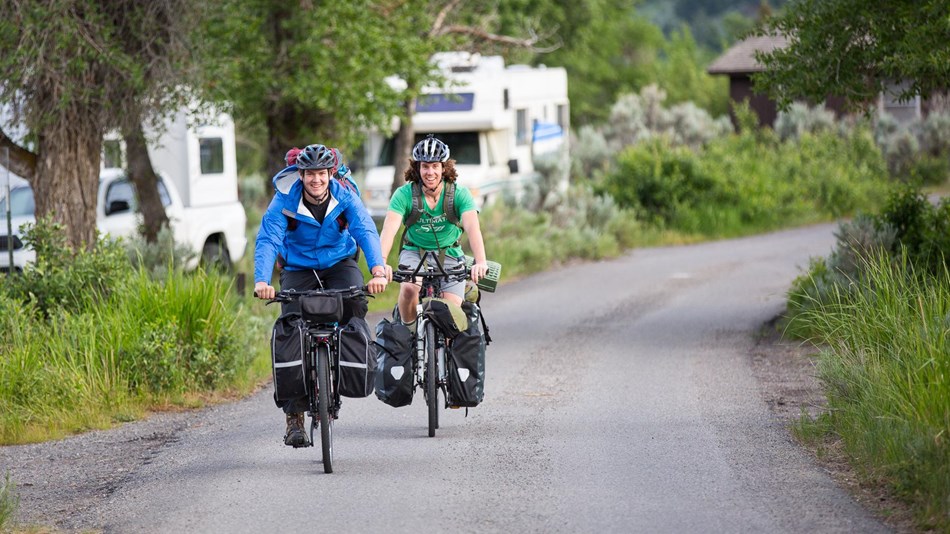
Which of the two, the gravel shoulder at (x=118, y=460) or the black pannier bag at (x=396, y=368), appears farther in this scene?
the black pannier bag at (x=396, y=368)

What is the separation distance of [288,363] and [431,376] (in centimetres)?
131

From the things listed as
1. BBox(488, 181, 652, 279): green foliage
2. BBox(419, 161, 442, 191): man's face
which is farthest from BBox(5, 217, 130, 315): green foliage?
BBox(488, 181, 652, 279): green foliage

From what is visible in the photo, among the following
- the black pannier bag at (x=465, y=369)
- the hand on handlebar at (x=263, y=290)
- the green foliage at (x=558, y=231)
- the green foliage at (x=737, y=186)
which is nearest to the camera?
the hand on handlebar at (x=263, y=290)

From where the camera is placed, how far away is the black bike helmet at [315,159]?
782 cm

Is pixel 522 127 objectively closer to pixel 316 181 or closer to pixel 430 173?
pixel 430 173

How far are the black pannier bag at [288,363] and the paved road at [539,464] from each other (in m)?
0.50

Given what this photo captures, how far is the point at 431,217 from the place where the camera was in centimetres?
909

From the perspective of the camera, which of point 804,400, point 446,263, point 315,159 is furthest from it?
point 804,400

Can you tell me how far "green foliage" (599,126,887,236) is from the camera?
2700cm

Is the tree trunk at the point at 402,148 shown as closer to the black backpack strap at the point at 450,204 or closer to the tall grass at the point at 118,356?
the tall grass at the point at 118,356

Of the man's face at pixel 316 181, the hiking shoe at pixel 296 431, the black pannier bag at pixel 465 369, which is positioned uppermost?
the man's face at pixel 316 181

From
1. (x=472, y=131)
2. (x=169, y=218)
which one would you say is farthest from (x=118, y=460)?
(x=472, y=131)

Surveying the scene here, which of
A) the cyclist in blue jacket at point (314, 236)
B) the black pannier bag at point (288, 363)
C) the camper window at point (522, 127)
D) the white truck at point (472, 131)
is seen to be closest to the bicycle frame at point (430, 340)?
the cyclist in blue jacket at point (314, 236)

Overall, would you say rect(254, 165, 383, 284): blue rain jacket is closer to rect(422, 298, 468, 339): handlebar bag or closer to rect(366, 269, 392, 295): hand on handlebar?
rect(366, 269, 392, 295): hand on handlebar
